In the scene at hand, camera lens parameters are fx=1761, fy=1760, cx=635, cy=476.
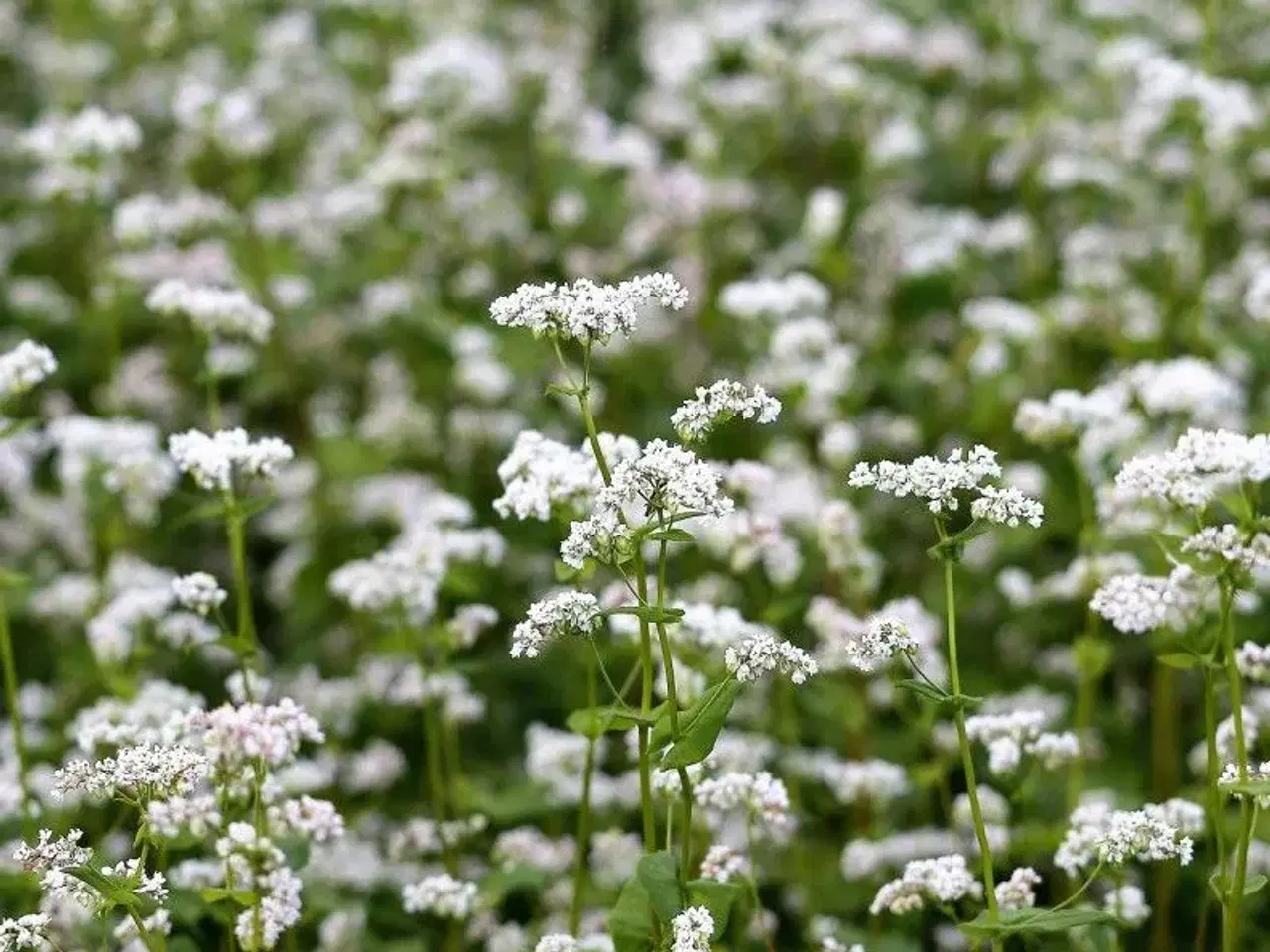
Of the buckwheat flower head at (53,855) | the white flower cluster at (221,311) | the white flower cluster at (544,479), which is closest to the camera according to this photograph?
the buckwheat flower head at (53,855)

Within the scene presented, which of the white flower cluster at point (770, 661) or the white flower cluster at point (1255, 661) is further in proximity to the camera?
the white flower cluster at point (1255, 661)

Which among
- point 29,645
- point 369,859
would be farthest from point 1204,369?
point 29,645

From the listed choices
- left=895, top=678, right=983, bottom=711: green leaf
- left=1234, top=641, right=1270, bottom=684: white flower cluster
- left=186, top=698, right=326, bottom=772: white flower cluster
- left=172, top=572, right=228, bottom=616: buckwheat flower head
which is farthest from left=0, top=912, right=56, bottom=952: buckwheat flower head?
left=1234, top=641, right=1270, bottom=684: white flower cluster

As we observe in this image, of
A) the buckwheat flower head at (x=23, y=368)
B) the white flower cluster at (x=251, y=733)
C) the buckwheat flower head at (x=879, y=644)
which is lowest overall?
the white flower cluster at (x=251, y=733)

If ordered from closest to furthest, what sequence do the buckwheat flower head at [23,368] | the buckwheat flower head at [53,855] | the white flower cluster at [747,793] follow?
the buckwheat flower head at [53,855], the white flower cluster at [747,793], the buckwheat flower head at [23,368]

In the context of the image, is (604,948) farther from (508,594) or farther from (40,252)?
(40,252)

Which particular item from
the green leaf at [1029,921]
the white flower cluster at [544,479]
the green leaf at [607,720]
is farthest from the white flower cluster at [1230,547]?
the white flower cluster at [544,479]

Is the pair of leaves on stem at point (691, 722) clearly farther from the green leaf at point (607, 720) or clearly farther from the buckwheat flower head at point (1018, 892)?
the buckwheat flower head at point (1018, 892)
